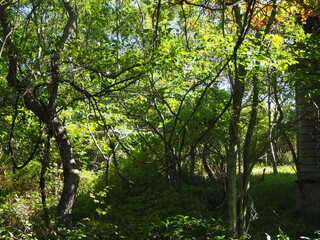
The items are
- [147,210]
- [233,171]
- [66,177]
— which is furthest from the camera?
Answer: [147,210]

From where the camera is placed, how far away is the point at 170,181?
10758 millimetres

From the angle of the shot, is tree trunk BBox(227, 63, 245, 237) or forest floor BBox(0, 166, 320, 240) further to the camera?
forest floor BBox(0, 166, 320, 240)

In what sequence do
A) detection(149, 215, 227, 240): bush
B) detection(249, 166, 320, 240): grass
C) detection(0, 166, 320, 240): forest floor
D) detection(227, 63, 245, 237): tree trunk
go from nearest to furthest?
detection(149, 215, 227, 240): bush < detection(227, 63, 245, 237): tree trunk < detection(0, 166, 320, 240): forest floor < detection(249, 166, 320, 240): grass

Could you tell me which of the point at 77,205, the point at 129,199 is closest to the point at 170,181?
the point at 129,199

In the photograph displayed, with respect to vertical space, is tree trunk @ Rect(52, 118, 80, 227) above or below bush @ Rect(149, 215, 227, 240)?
above

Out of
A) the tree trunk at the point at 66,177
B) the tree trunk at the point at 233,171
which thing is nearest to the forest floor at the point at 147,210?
the tree trunk at the point at 66,177

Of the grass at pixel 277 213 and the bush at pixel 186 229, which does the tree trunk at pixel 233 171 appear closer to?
the bush at pixel 186 229

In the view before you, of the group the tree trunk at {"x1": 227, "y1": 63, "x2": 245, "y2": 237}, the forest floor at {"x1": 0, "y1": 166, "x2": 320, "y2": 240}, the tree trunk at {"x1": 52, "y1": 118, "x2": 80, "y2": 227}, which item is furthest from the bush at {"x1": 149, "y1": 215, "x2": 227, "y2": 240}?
the tree trunk at {"x1": 52, "y1": 118, "x2": 80, "y2": 227}

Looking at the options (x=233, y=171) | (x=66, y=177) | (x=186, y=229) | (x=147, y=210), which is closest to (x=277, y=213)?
(x=147, y=210)

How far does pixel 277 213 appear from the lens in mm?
9375

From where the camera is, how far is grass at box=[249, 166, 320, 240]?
8.00m

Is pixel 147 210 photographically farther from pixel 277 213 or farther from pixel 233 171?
pixel 233 171

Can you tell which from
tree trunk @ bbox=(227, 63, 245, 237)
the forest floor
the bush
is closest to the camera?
the bush

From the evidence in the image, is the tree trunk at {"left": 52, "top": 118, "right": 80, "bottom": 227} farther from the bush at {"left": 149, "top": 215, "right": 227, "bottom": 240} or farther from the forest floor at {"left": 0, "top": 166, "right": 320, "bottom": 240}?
the bush at {"left": 149, "top": 215, "right": 227, "bottom": 240}
